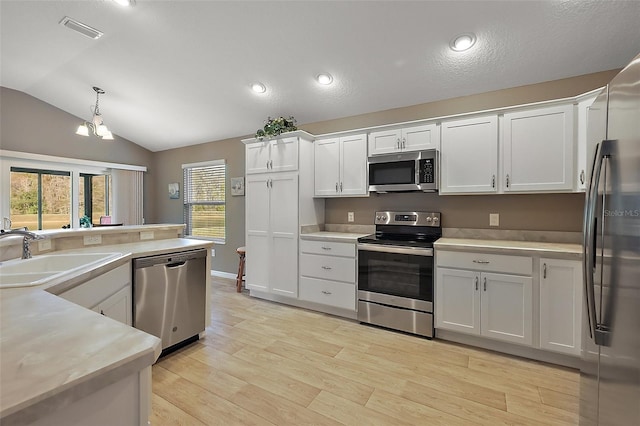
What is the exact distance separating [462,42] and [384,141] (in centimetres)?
112

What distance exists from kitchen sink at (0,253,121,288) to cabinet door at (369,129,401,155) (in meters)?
2.63

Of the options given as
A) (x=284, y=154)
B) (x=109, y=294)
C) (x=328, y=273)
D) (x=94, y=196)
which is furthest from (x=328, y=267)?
(x=94, y=196)

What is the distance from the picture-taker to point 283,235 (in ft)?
11.7

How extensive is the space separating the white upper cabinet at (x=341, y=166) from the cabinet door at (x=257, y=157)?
0.67 metres

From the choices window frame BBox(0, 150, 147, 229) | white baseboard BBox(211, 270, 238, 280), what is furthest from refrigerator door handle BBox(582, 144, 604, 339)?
window frame BBox(0, 150, 147, 229)

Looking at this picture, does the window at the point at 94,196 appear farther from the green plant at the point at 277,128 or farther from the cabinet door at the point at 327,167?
the cabinet door at the point at 327,167

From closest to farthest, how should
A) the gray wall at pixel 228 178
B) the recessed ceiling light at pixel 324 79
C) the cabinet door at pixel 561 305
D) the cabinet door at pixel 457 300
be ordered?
1. the cabinet door at pixel 561 305
2. the cabinet door at pixel 457 300
3. the recessed ceiling light at pixel 324 79
4. the gray wall at pixel 228 178

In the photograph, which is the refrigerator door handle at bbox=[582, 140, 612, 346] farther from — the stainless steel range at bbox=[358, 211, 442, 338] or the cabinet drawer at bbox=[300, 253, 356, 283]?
the cabinet drawer at bbox=[300, 253, 356, 283]

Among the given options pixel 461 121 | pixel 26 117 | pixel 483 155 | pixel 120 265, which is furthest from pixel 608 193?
pixel 26 117

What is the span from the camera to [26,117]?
4.34 m

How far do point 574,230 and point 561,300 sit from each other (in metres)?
0.79

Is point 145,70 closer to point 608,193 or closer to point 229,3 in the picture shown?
point 229,3

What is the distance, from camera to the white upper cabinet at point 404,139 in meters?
2.91

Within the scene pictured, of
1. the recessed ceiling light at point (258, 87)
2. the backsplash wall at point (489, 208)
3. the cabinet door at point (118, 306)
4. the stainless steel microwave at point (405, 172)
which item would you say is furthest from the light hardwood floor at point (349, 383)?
the recessed ceiling light at point (258, 87)
